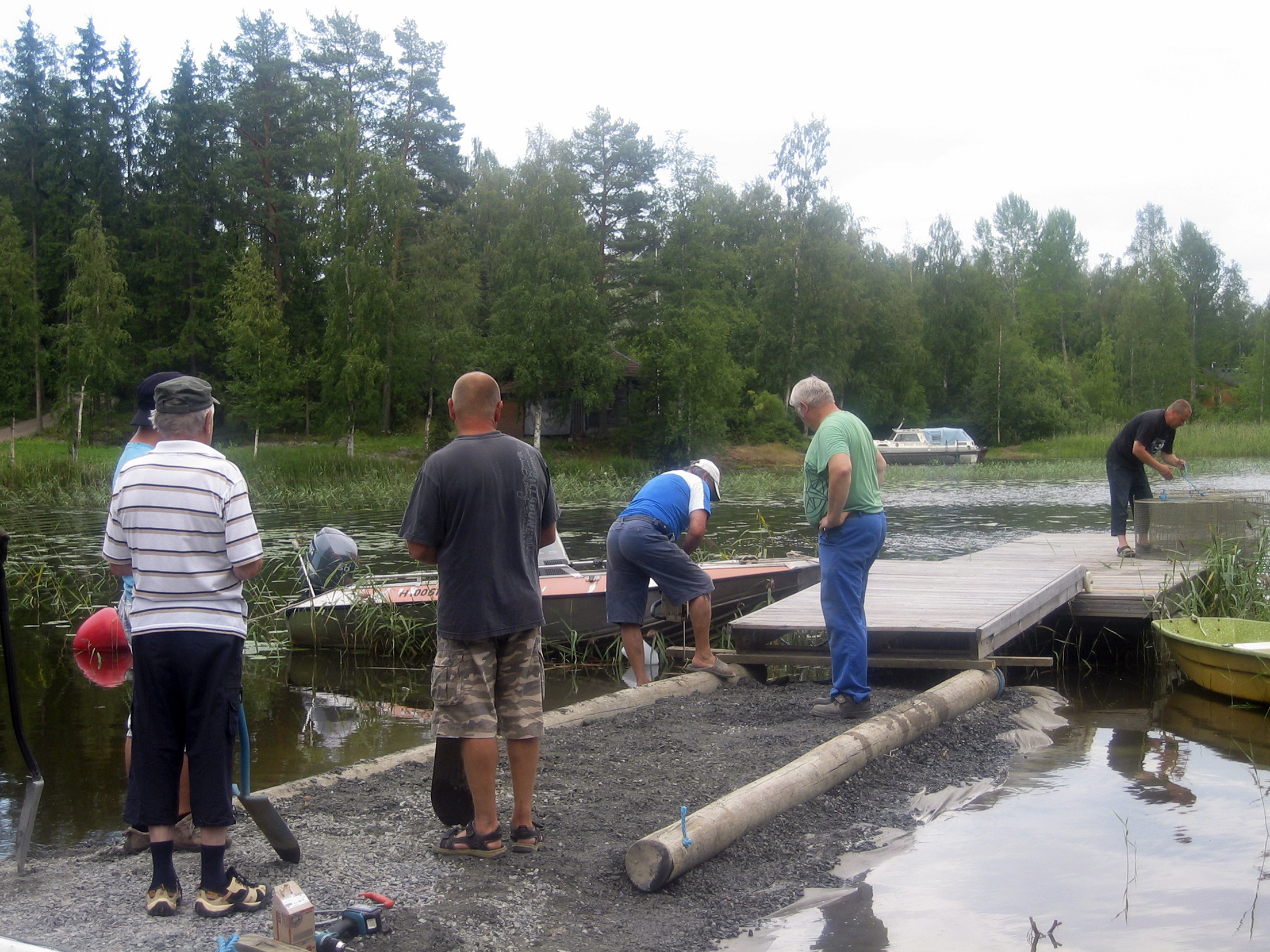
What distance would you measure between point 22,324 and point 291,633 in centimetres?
3138

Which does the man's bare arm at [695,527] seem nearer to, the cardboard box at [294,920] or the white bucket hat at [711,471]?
the white bucket hat at [711,471]

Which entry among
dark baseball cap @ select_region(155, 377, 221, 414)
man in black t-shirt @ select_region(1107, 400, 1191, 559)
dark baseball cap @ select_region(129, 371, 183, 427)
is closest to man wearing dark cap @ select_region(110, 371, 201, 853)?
dark baseball cap @ select_region(129, 371, 183, 427)

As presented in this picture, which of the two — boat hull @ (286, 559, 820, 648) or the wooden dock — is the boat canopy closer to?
the wooden dock

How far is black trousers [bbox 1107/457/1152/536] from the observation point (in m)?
11.0

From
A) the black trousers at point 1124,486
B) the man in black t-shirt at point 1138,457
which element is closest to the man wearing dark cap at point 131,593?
the man in black t-shirt at point 1138,457

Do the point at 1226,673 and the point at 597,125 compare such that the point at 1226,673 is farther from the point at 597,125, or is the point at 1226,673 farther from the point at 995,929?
the point at 597,125

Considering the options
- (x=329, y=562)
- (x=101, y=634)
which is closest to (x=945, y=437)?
(x=329, y=562)

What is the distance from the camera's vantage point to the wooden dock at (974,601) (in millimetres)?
7336

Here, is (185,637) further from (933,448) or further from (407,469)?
(933,448)

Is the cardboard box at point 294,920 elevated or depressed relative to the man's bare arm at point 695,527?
depressed

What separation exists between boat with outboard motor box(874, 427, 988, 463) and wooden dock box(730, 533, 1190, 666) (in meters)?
38.1

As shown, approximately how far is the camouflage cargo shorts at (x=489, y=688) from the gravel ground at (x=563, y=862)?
49 cm

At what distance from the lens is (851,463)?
5.93 m

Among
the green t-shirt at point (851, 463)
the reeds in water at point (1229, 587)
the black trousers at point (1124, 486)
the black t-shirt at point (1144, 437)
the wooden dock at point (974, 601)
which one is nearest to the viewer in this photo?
the green t-shirt at point (851, 463)
